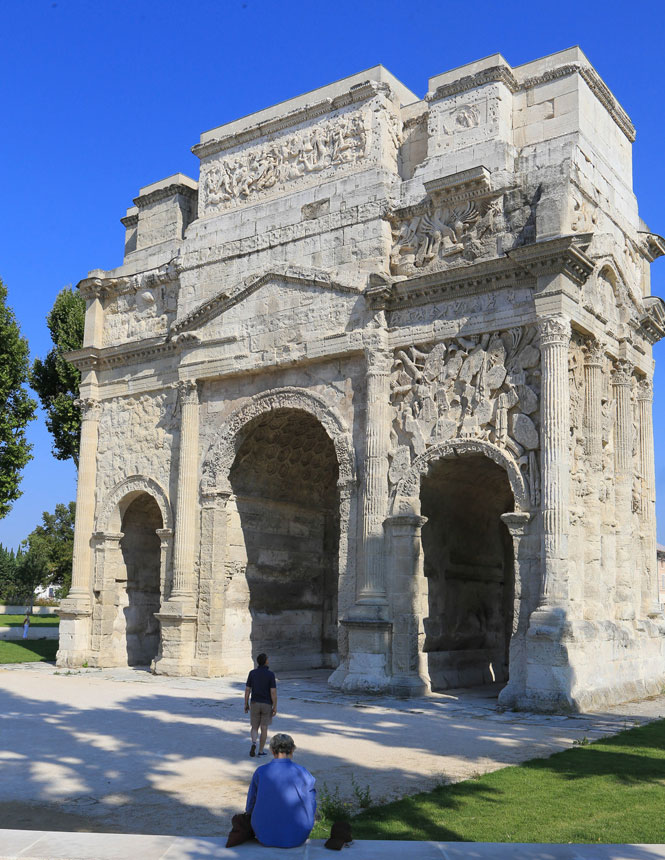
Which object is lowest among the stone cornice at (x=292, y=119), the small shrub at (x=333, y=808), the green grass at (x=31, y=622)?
the green grass at (x=31, y=622)

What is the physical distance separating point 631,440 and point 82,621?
12.4m

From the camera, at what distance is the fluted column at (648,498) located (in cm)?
1747

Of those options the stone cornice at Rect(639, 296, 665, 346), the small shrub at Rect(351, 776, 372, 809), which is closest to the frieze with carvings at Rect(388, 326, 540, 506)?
the stone cornice at Rect(639, 296, 665, 346)

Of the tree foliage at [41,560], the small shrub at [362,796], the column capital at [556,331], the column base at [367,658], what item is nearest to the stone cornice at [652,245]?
the column capital at [556,331]

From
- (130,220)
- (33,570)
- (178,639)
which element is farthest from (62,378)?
(33,570)

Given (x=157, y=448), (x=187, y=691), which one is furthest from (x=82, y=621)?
(x=187, y=691)

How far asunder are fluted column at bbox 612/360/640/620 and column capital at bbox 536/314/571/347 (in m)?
3.05

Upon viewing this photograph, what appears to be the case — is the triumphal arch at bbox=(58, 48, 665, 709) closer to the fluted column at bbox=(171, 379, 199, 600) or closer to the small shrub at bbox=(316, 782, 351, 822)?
the fluted column at bbox=(171, 379, 199, 600)

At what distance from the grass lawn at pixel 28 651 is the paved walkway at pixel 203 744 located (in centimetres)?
533

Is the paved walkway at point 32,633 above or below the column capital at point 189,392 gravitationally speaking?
below

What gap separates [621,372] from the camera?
16844 mm

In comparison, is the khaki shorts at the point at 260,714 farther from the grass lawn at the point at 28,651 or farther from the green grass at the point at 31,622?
the green grass at the point at 31,622

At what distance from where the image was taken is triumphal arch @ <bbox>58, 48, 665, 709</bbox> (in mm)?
14672

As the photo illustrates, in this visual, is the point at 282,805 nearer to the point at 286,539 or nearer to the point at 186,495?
the point at 186,495
